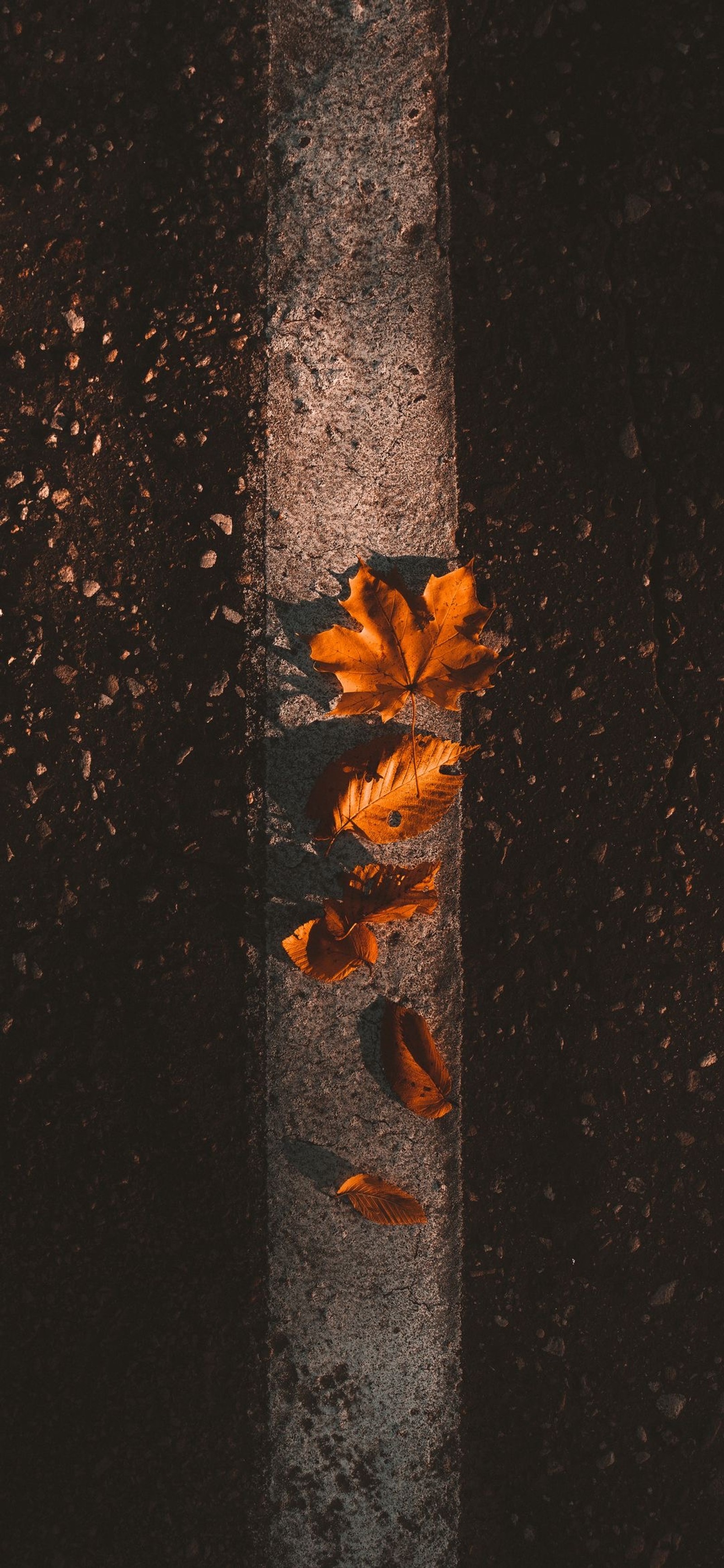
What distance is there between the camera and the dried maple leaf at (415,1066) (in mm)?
1992

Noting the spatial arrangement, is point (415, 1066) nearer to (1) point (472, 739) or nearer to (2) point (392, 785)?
(2) point (392, 785)

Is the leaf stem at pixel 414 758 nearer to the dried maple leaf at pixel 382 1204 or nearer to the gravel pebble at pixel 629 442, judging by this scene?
the gravel pebble at pixel 629 442

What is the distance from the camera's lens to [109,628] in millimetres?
2039

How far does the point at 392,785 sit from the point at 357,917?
299mm

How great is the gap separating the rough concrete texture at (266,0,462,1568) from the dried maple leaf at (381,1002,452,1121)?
4cm

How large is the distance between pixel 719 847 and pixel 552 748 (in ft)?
1.48

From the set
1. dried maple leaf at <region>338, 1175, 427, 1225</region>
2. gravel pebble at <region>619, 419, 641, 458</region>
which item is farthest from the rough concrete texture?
gravel pebble at <region>619, 419, 641, 458</region>

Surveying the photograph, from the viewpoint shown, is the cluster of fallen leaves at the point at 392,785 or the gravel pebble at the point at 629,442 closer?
the cluster of fallen leaves at the point at 392,785

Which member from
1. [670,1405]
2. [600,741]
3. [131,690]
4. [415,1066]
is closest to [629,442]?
[600,741]

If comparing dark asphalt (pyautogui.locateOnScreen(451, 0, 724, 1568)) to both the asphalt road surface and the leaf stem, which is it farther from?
the leaf stem

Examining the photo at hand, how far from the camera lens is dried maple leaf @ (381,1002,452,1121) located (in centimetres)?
199

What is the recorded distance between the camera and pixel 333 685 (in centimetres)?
204

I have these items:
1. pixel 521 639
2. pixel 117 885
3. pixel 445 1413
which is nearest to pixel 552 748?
pixel 521 639

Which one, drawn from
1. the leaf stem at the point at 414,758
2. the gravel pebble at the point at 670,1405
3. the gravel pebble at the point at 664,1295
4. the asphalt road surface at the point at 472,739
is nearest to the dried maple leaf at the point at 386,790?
the leaf stem at the point at 414,758
